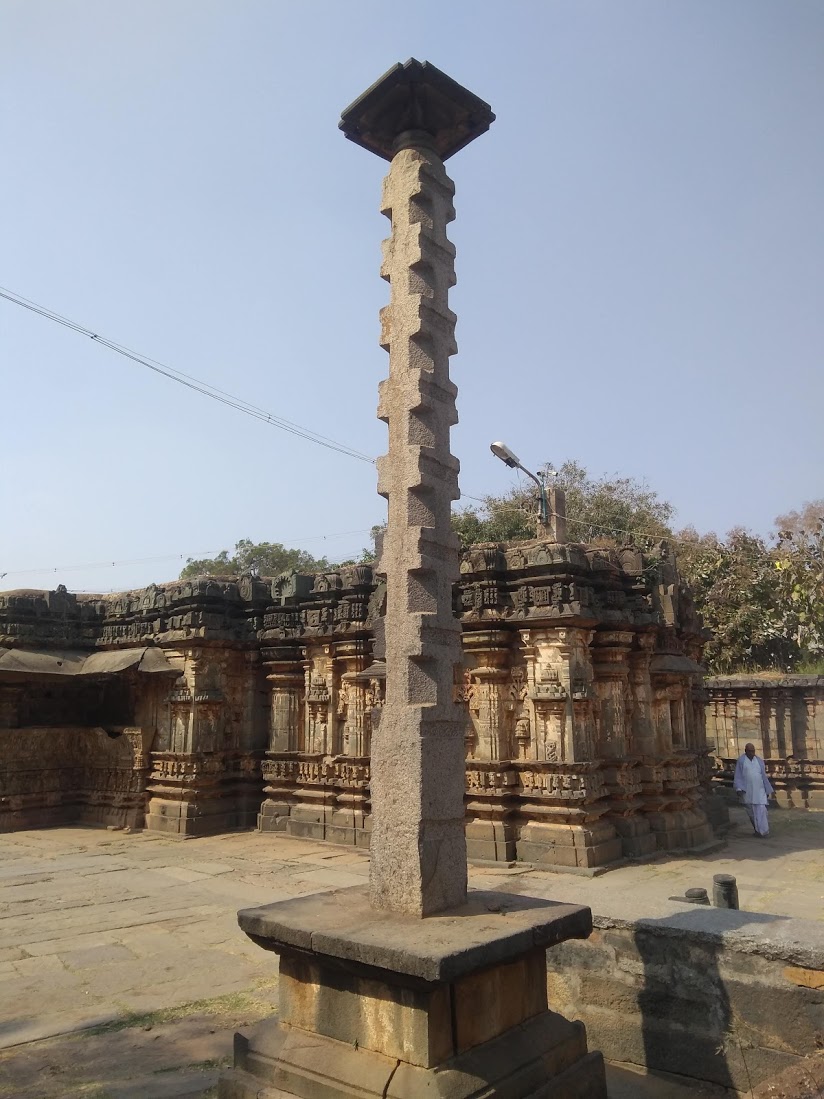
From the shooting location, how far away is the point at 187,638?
1260 cm

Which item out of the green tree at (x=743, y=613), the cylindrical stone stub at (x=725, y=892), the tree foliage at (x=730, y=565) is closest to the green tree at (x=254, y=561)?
the tree foliage at (x=730, y=565)

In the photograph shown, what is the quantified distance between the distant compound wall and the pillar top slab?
13.8ft

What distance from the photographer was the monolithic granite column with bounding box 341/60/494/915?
141 inches

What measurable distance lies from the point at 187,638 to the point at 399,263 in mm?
9604

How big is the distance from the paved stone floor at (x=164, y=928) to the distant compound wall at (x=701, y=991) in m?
0.16

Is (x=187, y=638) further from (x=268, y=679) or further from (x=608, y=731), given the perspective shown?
(x=608, y=731)

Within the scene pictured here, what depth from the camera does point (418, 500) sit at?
388 cm

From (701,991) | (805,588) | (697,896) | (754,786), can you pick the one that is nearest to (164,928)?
(697,896)

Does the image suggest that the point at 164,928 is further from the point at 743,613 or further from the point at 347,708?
the point at 743,613

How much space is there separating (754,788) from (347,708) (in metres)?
6.09

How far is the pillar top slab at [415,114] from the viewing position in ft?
13.2

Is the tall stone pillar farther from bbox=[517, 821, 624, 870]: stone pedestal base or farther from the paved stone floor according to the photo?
bbox=[517, 821, 624, 870]: stone pedestal base

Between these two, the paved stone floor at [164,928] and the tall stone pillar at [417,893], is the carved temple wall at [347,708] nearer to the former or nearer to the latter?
the paved stone floor at [164,928]

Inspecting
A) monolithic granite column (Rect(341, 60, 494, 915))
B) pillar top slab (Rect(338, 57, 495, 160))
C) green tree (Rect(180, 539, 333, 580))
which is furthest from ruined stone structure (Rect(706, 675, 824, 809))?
green tree (Rect(180, 539, 333, 580))
